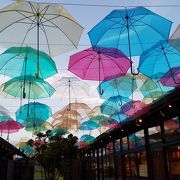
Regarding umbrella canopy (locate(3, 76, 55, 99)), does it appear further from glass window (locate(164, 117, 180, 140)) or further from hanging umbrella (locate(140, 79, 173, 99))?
glass window (locate(164, 117, 180, 140))

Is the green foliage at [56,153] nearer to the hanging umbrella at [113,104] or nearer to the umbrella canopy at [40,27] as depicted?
the hanging umbrella at [113,104]

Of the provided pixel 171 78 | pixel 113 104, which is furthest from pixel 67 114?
pixel 171 78

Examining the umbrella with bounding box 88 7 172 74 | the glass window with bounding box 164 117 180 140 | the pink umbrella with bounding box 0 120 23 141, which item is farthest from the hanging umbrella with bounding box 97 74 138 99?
the pink umbrella with bounding box 0 120 23 141

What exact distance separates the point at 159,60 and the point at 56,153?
15.8 m

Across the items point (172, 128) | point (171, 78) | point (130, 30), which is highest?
point (130, 30)

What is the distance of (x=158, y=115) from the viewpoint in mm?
7992

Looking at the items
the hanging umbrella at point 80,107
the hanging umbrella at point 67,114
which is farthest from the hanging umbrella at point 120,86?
the hanging umbrella at point 67,114

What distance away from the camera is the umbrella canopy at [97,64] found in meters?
8.96

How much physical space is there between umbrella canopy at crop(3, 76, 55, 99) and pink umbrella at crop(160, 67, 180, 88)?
4.14 meters

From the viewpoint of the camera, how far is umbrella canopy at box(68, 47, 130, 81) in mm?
8961

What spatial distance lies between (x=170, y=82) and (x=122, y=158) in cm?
456

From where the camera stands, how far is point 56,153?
22.7 meters

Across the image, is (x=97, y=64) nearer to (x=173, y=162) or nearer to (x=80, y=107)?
(x=173, y=162)

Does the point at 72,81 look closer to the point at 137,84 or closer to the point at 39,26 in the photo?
the point at 137,84
